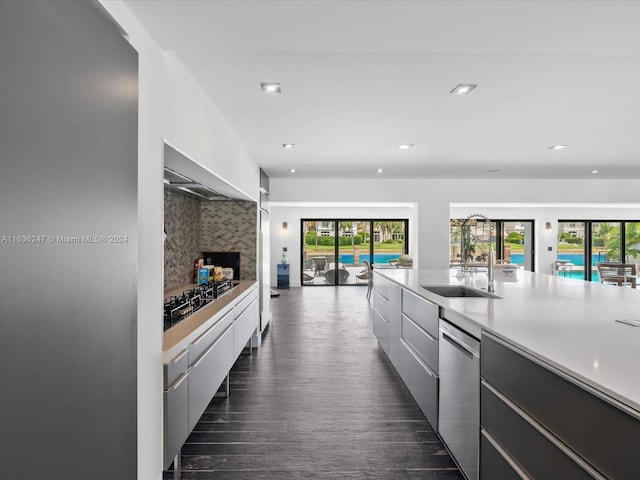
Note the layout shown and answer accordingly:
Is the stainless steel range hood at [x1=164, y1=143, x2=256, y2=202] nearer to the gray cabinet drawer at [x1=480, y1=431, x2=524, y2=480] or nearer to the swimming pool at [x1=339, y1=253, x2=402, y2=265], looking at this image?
the gray cabinet drawer at [x1=480, y1=431, x2=524, y2=480]

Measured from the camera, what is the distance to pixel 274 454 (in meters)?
2.43

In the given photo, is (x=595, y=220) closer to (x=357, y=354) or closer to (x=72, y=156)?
(x=357, y=354)

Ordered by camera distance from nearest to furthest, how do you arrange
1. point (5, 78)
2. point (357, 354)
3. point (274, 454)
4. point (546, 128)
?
point (5, 78), point (274, 454), point (546, 128), point (357, 354)

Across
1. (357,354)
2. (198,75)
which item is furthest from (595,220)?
(198,75)

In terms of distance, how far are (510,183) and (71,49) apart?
7.47 metres

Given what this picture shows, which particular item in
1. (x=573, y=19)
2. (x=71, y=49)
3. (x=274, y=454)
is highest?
(x=573, y=19)

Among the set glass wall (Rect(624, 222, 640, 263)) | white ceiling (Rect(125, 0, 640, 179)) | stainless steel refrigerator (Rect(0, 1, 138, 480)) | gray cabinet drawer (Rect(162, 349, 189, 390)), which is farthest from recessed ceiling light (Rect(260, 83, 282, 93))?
glass wall (Rect(624, 222, 640, 263))

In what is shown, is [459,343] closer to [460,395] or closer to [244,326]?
[460,395]

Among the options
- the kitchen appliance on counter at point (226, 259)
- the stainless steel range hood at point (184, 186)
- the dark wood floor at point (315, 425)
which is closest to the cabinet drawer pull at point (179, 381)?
the dark wood floor at point (315, 425)

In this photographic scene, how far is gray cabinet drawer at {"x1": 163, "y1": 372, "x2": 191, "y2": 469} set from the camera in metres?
1.97

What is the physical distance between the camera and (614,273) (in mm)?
8195

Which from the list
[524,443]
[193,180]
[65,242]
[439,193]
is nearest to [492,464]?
[524,443]

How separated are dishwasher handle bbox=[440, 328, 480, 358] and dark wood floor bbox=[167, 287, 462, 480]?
75 centimetres

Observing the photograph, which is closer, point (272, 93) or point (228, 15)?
point (228, 15)
